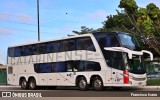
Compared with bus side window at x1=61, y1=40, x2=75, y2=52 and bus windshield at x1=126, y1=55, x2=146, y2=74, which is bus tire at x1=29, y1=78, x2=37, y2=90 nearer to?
bus side window at x1=61, y1=40, x2=75, y2=52

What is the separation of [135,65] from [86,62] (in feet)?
11.4

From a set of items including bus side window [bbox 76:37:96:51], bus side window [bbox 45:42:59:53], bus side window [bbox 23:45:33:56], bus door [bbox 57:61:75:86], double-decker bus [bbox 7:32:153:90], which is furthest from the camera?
bus side window [bbox 23:45:33:56]

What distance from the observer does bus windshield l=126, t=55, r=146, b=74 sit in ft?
79.7

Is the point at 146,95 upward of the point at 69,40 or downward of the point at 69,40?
downward

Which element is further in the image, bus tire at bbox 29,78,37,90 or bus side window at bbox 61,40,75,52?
bus tire at bbox 29,78,37,90

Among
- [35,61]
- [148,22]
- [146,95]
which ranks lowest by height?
[146,95]

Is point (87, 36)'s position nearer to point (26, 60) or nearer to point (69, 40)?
point (69, 40)

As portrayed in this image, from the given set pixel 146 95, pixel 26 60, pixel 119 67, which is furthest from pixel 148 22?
pixel 146 95

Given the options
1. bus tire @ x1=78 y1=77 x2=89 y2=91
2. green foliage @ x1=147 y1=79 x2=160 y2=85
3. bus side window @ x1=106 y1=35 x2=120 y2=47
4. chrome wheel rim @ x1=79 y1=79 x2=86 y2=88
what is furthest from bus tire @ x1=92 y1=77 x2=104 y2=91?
green foliage @ x1=147 y1=79 x2=160 y2=85

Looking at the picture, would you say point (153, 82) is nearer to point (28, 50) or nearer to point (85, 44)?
point (85, 44)

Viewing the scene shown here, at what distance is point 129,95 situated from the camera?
10289 mm

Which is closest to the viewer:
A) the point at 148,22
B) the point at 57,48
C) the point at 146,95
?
the point at 146,95

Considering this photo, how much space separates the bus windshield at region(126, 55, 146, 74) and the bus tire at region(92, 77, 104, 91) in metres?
2.25

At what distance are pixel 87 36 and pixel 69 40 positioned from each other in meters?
1.81
